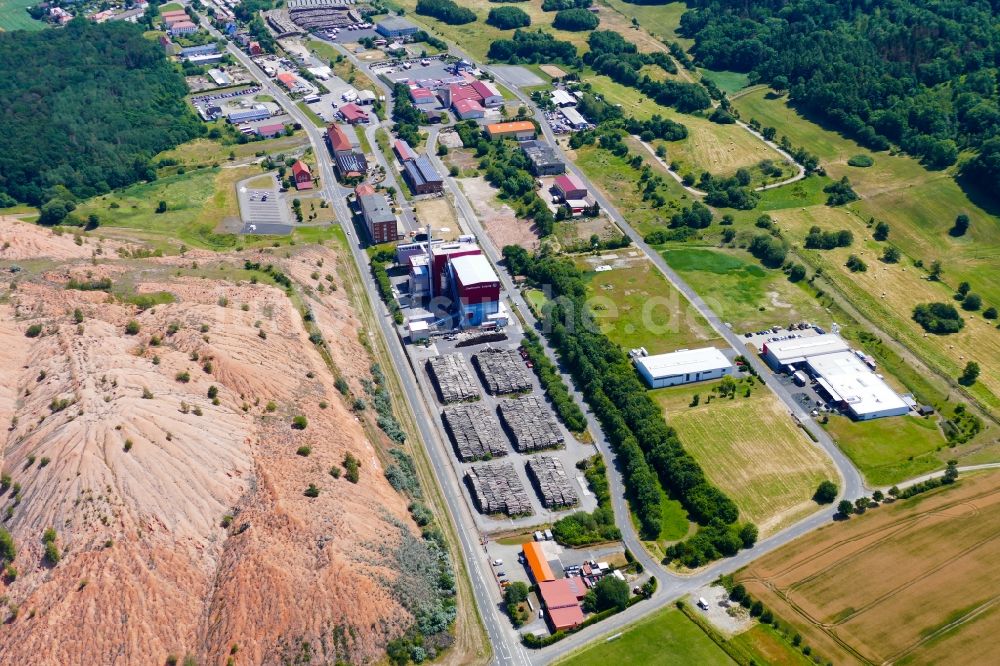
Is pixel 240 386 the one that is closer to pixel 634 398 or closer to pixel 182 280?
pixel 182 280

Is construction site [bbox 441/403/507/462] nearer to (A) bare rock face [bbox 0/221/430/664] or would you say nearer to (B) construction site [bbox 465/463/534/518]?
(B) construction site [bbox 465/463/534/518]

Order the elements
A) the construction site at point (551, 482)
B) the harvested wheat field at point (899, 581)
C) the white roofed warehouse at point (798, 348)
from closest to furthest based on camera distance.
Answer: the harvested wheat field at point (899, 581)
the construction site at point (551, 482)
the white roofed warehouse at point (798, 348)

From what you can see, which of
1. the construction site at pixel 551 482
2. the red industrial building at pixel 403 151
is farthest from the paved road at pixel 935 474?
the red industrial building at pixel 403 151

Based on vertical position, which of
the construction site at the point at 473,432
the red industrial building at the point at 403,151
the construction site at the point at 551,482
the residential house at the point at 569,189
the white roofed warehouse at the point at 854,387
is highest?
the red industrial building at the point at 403,151

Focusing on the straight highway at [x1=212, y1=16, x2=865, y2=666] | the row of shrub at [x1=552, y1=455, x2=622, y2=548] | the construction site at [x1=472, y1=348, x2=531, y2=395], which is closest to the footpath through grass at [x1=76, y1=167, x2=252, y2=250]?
the straight highway at [x1=212, y1=16, x2=865, y2=666]

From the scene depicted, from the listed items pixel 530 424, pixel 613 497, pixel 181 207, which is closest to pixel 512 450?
pixel 530 424

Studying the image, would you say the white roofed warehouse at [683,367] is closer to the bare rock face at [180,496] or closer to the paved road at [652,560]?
the paved road at [652,560]
